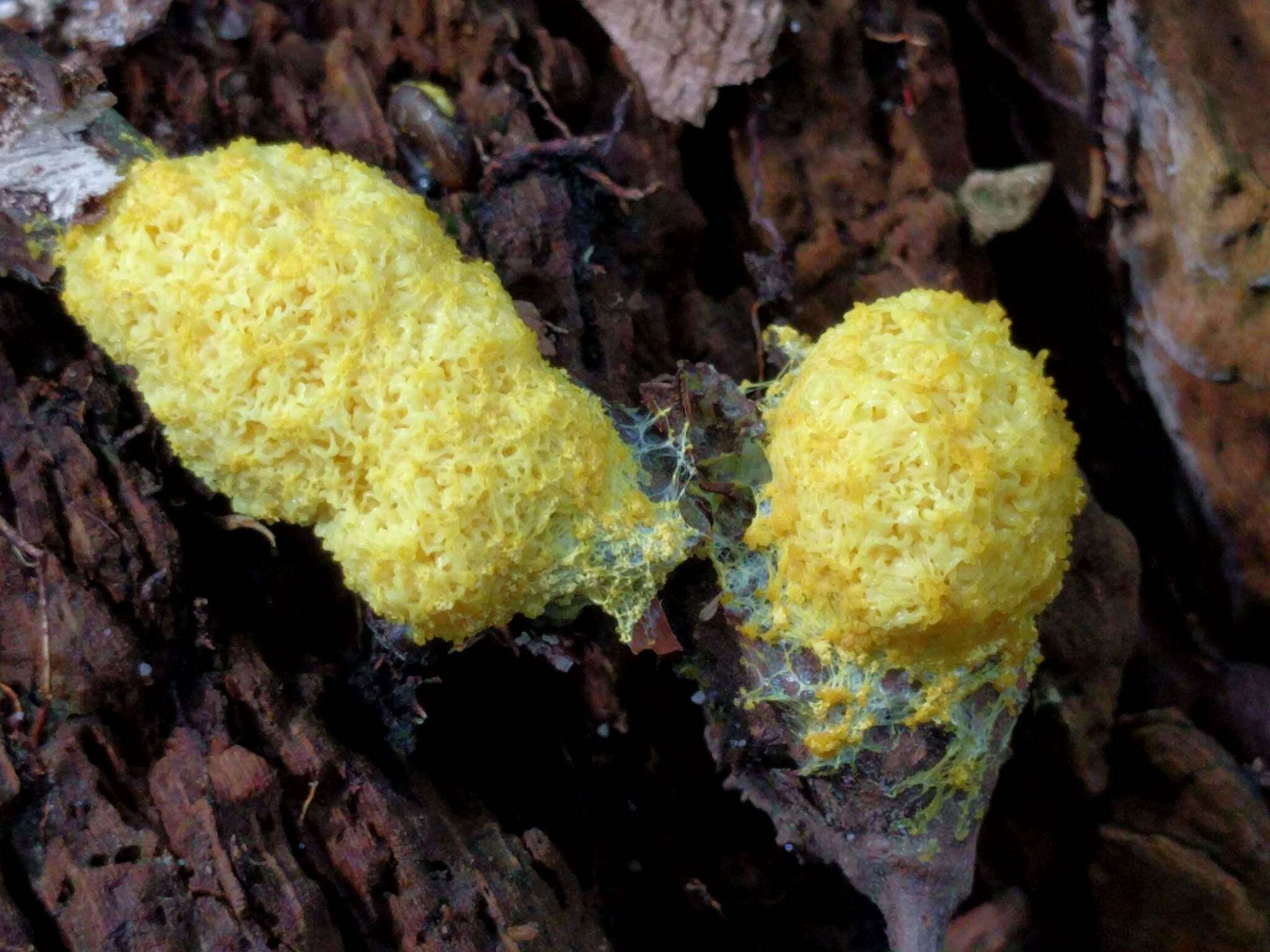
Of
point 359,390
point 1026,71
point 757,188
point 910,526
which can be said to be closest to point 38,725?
point 359,390

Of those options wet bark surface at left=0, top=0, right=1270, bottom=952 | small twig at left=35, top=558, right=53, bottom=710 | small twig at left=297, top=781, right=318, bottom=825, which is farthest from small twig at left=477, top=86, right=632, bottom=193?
small twig at left=297, top=781, right=318, bottom=825

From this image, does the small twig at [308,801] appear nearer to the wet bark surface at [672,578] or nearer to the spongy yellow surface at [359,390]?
the wet bark surface at [672,578]

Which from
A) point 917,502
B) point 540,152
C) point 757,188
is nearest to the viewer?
point 917,502

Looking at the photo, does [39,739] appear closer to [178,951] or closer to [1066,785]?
[178,951]

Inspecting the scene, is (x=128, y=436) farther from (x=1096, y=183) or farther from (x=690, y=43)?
(x=1096, y=183)

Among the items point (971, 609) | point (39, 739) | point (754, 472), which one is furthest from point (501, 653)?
point (971, 609)

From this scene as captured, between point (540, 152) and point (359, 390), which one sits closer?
point (359, 390)

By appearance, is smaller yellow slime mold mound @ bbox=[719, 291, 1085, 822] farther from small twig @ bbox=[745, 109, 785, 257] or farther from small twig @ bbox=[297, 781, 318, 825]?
small twig @ bbox=[297, 781, 318, 825]
